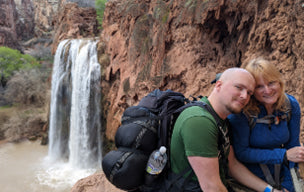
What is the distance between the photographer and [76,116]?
1099cm

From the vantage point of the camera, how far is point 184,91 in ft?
20.1

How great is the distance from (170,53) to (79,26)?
Result: 12.4 metres

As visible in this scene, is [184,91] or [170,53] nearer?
[184,91]

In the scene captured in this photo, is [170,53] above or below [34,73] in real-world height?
above

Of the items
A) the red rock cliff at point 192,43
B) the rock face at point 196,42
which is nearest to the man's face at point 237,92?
the rock face at point 196,42

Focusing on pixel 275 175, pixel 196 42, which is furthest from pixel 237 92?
pixel 196 42

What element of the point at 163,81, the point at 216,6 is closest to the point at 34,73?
the point at 163,81

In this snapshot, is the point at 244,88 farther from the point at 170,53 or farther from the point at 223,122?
the point at 170,53

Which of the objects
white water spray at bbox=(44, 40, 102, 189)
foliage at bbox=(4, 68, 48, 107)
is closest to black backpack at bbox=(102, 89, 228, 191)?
white water spray at bbox=(44, 40, 102, 189)

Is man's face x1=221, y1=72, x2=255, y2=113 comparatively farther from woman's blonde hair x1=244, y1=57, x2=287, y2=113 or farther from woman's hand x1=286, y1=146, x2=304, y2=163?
woman's hand x1=286, y1=146, x2=304, y2=163

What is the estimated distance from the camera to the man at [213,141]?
1238mm

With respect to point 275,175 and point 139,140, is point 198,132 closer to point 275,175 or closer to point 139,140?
point 139,140

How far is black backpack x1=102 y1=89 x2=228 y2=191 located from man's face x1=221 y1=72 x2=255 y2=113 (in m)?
0.14

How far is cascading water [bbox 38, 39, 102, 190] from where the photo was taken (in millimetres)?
10641
